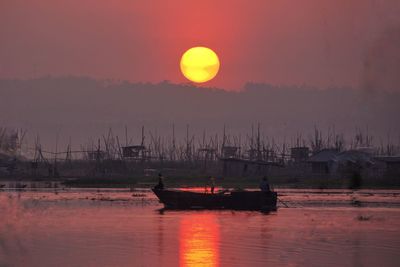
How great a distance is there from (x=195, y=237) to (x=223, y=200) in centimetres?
2051

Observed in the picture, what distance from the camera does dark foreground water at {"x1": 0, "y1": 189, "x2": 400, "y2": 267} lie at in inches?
1075

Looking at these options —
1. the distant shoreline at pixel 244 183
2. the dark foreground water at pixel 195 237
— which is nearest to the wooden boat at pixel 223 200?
the dark foreground water at pixel 195 237

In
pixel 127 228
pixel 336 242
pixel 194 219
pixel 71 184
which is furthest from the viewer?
pixel 71 184

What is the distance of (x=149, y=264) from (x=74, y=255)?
3.35m

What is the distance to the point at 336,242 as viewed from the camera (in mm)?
32688

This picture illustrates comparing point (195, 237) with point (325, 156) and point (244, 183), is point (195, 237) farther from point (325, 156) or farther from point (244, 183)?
point (325, 156)

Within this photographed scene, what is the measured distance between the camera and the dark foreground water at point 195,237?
89.6 feet

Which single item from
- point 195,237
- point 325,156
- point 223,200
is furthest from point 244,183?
point 195,237

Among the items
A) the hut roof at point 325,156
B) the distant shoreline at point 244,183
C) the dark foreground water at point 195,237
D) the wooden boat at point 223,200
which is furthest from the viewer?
the hut roof at point 325,156

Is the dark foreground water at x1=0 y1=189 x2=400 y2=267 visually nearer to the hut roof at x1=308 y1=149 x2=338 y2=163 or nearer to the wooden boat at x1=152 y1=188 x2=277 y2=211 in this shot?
the wooden boat at x1=152 y1=188 x2=277 y2=211

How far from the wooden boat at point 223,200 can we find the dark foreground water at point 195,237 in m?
1.17

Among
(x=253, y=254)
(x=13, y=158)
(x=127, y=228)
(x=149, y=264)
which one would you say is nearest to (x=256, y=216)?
(x=127, y=228)

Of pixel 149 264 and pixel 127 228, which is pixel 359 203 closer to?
pixel 127 228

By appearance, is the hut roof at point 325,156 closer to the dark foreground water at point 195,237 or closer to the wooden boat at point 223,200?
the dark foreground water at point 195,237
